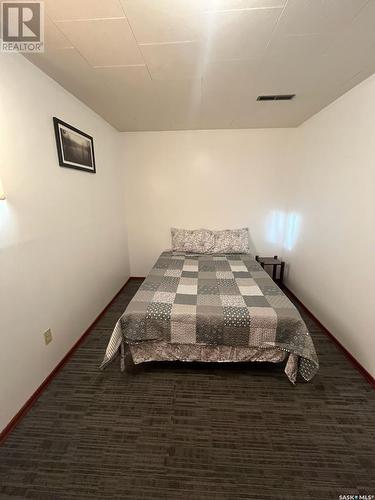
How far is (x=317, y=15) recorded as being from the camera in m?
1.15

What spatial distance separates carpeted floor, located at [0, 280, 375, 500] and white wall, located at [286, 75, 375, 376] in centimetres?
48

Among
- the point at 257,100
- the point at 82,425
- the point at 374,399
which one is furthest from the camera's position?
the point at 257,100

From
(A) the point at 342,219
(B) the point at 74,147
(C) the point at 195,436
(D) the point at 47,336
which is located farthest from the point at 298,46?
(D) the point at 47,336

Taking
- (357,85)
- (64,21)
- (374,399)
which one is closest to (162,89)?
(64,21)

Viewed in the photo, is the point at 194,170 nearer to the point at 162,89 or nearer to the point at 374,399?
the point at 162,89

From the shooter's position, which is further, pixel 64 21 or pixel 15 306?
pixel 15 306

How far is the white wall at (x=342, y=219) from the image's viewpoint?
176 centimetres

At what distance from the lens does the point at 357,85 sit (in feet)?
6.10

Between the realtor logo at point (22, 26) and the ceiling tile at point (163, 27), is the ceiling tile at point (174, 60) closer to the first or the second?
the ceiling tile at point (163, 27)

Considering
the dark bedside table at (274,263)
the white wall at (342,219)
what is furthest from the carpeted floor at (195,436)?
the dark bedside table at (274,263)

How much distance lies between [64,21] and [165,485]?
8.29 feet

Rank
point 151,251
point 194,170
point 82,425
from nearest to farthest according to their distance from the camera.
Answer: point 82,425 < point 194,170 < point 151,251

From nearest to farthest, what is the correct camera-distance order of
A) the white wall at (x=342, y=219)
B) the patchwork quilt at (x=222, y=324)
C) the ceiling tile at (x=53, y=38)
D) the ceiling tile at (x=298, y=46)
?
1. the ceiling tile at (x=53, y=38)
2. the ceiling tile at (x=298, y=46)
3. the patchwork quilt at (x=222, y=324)
4. the white wall at (x=342, y=219)

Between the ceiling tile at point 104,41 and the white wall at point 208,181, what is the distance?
174 centimetres
